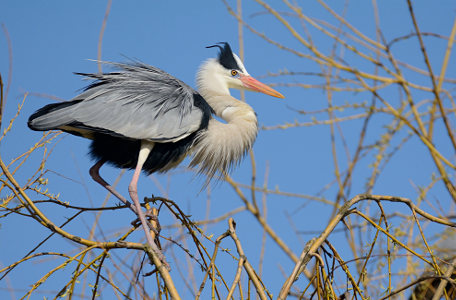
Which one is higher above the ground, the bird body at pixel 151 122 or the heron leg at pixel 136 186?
the bird body at pixel 151 122

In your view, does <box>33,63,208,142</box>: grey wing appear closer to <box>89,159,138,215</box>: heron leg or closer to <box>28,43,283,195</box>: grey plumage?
<box>28,43,283,195</box>: grey plumage

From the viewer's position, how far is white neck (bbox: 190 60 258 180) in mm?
4402

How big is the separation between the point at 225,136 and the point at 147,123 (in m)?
0.73

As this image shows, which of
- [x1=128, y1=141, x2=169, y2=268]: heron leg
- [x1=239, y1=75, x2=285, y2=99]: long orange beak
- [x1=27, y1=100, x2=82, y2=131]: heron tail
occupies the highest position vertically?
[x1=239, y1=75, x2=285, y2=99]: long orange beak

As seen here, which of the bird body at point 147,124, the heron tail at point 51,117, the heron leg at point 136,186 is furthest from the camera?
the bird body at point 147,124

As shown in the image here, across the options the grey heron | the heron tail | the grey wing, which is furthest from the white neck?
the heron tail

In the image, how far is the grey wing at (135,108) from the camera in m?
3.81

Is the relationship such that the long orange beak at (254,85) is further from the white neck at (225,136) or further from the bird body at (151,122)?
the bird body at (151,122)

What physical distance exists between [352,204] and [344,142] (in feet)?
6.68

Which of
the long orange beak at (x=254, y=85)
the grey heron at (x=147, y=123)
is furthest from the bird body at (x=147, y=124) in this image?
the long orange beak at (x=254, y=85)

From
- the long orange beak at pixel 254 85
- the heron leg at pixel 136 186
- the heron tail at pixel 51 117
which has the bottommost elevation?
the heron leg at pixel 136 186

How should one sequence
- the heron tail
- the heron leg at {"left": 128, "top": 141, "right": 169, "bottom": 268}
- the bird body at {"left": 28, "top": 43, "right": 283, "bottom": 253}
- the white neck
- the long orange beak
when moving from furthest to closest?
the long orange beak
the white neck
the bird body at {"left": 28, "top": 43, "right": 283, "bottom": 253}
the heron tail
the heron leg at {"left": 128, "top": 141, "right": 169, "bottom": 268}

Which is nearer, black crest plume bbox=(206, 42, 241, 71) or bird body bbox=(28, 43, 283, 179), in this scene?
bird body bbox=(28, 43, 283, 179)

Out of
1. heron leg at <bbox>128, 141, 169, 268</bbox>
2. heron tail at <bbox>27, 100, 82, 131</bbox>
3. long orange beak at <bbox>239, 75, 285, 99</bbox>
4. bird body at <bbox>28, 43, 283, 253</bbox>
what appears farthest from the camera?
long orange beak at <bbox>239, 75, 285, 99</bbox>
